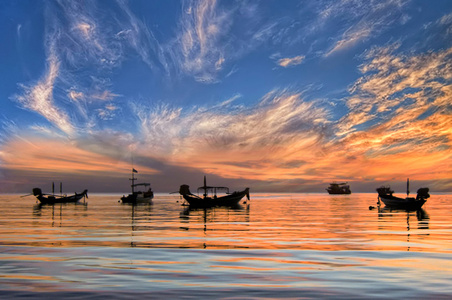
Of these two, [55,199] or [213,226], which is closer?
[213,226]

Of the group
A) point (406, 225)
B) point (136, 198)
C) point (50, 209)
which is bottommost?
point (50, 209)

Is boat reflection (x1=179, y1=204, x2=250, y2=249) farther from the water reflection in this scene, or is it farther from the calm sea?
the water reflection

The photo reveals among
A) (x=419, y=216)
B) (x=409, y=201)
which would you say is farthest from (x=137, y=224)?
(x=409, y=201)

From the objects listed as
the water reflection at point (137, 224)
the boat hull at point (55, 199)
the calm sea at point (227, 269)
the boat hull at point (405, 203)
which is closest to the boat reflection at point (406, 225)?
the calm sea at point (227, 269)

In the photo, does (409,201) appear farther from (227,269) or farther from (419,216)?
(227,269)

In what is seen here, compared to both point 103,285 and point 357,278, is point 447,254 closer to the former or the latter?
point 357,278

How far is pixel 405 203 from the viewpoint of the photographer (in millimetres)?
64875

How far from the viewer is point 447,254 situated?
17.8 m

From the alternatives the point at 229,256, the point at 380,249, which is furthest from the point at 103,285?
the point at 380,249

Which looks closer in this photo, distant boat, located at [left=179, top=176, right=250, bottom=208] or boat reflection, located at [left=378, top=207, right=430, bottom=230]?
boat reflection, located at [left=378, top=207, right=430, bottom=230]

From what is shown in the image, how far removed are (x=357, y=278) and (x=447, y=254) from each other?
826 cm

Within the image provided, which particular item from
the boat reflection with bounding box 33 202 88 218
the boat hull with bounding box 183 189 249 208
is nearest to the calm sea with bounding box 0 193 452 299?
the boat reflection with bounding box 33 202 88 218

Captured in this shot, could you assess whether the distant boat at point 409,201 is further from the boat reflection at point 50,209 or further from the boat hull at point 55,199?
the boat hull at point 55,199

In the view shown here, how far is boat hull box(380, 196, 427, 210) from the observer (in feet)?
205
